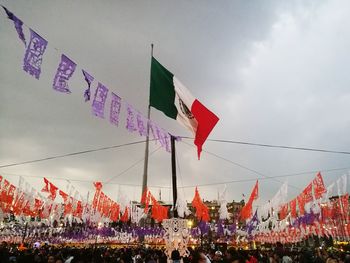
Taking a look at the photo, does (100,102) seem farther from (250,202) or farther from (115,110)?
(250,202)

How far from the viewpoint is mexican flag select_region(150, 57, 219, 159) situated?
41.9 feet

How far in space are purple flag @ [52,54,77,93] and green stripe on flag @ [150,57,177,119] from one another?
4.66m

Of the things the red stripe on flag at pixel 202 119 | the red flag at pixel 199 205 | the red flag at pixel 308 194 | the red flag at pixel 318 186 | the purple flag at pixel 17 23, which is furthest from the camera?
the red flag at pixel 199 205

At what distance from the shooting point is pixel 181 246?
1223 centimetres

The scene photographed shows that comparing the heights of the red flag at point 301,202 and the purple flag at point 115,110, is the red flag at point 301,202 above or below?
below

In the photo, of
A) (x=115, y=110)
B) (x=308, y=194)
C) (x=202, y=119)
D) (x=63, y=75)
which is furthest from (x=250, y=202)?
(x=63, y=75)

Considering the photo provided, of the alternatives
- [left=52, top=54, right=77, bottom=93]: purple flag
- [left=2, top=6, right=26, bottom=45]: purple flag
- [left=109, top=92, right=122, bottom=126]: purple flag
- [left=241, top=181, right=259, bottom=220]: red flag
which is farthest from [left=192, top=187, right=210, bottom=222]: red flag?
[left=2, top=6, right=26, bottom=45]: purple flag

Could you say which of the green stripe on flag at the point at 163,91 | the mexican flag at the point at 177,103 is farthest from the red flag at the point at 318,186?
the green stripe on flag at the point at 163,91

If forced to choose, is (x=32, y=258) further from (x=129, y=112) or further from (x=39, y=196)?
(x=39, y=196)

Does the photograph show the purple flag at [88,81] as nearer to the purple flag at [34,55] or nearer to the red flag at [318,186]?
the purple flag at [34,55]

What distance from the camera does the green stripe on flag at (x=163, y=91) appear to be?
12850 mm

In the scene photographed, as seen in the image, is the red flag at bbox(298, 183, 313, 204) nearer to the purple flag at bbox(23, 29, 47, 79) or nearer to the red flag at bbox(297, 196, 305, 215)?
the red flag at bbox(297, 196, 305, 215)

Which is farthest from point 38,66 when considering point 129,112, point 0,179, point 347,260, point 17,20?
point 0,179

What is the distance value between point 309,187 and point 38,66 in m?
17.3
